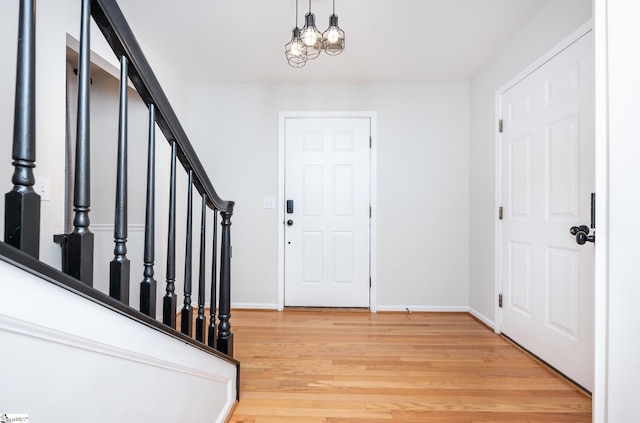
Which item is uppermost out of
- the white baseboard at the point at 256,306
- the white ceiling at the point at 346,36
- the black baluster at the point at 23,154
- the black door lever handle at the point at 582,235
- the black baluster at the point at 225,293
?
the white ceiling at the point at 346,36

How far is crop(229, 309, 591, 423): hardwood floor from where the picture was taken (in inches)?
60.0

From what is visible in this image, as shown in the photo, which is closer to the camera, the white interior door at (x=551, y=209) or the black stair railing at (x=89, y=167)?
the black stair railing at (x=89, y=167)

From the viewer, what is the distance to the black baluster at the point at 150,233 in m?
0.88

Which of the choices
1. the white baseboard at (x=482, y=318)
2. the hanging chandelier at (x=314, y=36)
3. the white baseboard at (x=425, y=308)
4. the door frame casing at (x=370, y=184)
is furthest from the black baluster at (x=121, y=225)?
the white baseboard at (x=482, y=318)

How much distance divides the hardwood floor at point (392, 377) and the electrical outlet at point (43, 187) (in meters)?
1.49

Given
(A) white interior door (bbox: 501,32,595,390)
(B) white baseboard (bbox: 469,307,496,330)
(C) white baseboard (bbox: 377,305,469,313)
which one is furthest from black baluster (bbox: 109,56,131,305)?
(B) white baseboard (bbox: 469,307,496,330)

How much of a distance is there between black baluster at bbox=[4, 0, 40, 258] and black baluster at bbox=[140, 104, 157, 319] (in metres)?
0.34

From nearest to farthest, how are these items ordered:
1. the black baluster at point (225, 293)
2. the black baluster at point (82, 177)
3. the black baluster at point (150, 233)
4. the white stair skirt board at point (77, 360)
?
the white stair skirt board at point (77, 360) < the black baluster at point (82, 177) < the black baluster at point (150, 233) < the black baluster at point (225, 293)

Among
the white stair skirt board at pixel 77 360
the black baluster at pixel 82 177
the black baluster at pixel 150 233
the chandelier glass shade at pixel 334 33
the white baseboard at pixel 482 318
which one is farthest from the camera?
A: the white baseboard at pixel 482 318

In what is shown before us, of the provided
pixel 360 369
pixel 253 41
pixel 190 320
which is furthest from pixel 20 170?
pixel 253 41

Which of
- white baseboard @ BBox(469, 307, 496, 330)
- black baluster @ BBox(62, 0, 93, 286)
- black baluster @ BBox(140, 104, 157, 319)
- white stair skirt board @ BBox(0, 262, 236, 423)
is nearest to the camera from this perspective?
white stair skirt board @ BBox(0, 262, 236, 423)

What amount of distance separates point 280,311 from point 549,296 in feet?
7.53

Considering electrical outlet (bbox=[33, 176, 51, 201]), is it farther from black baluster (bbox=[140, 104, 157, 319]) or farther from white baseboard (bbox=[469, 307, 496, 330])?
white baseboard (bbox=[469, 307, 496, 330])

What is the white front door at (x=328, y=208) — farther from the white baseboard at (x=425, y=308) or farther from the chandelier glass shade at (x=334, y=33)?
the chandelier glass shade at (x=334, y=33)
